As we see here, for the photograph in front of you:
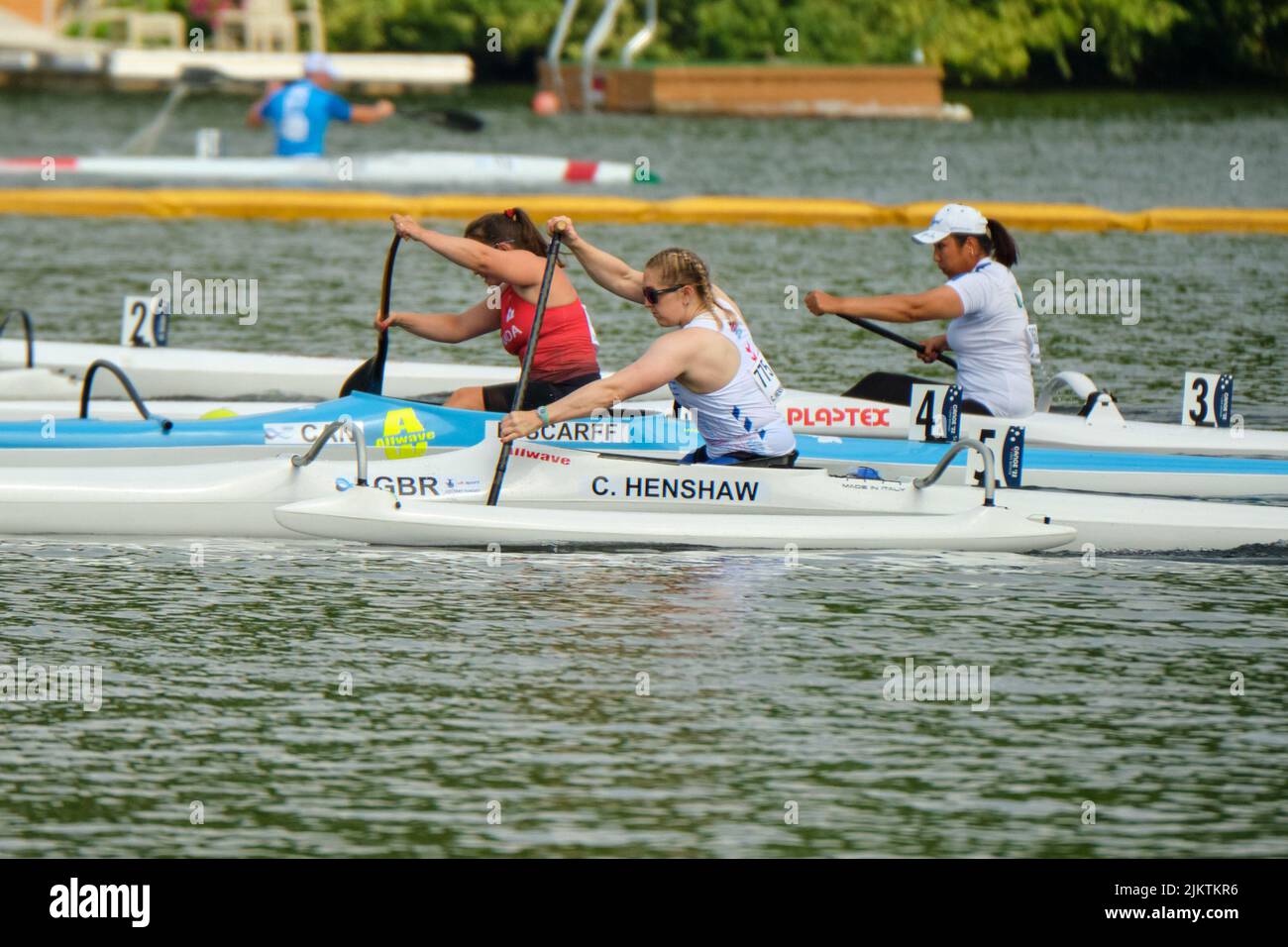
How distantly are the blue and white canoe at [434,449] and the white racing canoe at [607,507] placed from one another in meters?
0.76

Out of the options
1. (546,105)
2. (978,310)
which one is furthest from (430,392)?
(546,105)

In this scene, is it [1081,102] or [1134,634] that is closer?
[1134,634]

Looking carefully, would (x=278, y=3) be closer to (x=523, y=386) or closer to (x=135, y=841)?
(x=523, y=386)

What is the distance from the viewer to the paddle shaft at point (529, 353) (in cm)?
943

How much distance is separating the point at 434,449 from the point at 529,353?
2.81ft

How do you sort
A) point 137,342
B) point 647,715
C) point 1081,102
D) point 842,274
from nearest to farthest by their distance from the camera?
point 647,715 < point 137,342 < point 842,274 < point 1081,102

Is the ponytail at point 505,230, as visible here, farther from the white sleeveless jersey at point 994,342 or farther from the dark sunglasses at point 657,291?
the white sleeveless jersey at point 994,342

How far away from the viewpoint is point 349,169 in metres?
25.2

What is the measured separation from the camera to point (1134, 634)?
27.3 feet

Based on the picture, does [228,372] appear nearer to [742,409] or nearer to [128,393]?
[128,393]

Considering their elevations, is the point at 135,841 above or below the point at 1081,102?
below
